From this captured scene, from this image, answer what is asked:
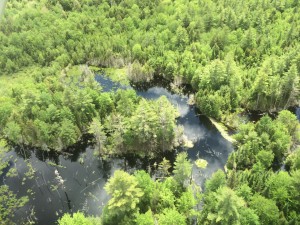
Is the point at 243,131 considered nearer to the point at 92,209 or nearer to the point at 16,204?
the point at 92,209

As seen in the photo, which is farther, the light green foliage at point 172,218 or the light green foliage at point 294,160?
the light green foliage at point 294,160

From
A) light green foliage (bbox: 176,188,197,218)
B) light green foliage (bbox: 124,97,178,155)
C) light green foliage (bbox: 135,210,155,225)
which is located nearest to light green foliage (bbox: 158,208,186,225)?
light green foliage (bbox: 135,210,155,225)

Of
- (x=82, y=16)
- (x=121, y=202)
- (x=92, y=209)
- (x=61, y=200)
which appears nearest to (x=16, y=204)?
(x=61, y=200)

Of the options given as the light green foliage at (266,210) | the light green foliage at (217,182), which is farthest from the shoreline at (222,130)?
the light green foliage at (266,210)

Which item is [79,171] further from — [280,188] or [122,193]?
[280,188]

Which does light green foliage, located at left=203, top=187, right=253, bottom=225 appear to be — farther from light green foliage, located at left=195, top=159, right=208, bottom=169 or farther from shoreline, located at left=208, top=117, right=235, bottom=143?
shoreline, located at left=208, top=117, right=235, bottom=143

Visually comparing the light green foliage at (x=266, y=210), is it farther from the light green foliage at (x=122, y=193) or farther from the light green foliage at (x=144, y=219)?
the light green foliage at (x=122, y=193)
